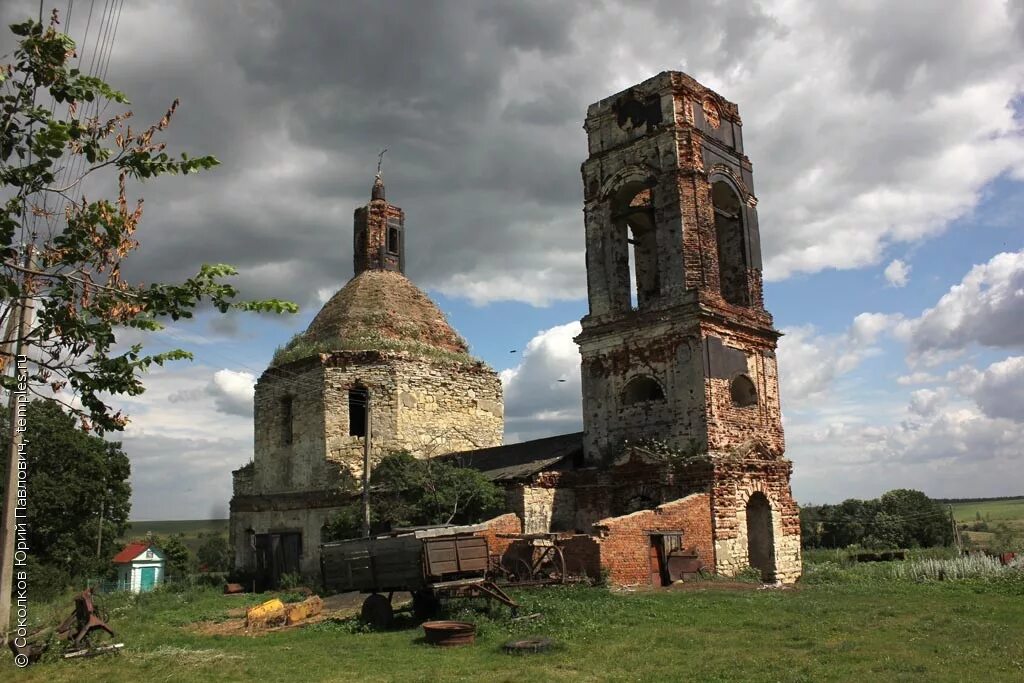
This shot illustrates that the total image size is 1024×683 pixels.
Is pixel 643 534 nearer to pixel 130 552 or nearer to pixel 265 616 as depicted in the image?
pixel 265 616

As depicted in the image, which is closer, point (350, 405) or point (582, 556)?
point (582, 556)

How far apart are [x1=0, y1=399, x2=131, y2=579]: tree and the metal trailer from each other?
20.3m

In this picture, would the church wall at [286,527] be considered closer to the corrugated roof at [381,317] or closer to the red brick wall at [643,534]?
the corrugated roof at [381,317]

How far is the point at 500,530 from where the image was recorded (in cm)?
1744

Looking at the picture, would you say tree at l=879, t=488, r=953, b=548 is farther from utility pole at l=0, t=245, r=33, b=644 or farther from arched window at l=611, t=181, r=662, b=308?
utility pole at l=0, t=245, r=33, b=644

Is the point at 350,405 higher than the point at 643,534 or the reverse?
higher

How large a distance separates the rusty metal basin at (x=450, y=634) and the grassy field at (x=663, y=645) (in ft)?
0.71

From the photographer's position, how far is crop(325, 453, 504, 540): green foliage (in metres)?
19.1

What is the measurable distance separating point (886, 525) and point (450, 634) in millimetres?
38967

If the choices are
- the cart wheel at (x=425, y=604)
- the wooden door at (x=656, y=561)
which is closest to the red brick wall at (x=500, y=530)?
the cart wheel at (x=425, y=604)

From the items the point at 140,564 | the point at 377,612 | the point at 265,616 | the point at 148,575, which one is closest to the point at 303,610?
the point at 265,616

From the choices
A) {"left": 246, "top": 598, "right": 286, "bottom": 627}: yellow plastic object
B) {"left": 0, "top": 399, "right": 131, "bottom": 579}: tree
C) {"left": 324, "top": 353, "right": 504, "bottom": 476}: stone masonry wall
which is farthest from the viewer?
{"left": 0, "top": 399, "right": 131, "bottom": 579}: tree

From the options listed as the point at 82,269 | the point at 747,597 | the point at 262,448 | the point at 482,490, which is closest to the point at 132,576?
the point at 262,448

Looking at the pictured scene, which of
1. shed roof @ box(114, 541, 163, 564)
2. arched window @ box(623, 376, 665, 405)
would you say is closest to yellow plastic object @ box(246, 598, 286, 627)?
arched window @ box(623, 376, 665, 405)
